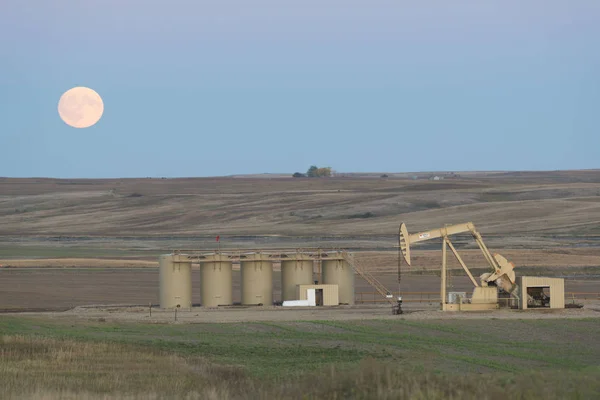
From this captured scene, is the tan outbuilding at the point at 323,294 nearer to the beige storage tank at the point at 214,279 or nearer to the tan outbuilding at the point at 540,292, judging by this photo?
the beige storage tank at the point at 214,279

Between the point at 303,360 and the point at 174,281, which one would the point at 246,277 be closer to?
the point at 174,281

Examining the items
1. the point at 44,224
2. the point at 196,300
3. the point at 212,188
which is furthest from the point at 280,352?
the point at 212,188

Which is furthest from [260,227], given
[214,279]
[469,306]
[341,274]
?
[469,306]

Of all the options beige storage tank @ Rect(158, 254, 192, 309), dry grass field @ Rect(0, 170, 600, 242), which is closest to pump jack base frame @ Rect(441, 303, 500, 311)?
beige storage tank @ Rect(158, 254, 192, 309)

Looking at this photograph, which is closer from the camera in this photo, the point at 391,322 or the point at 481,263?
the point at 391,322

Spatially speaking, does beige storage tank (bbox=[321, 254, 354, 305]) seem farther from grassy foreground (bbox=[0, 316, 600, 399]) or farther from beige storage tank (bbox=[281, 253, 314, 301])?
grassy foreground (bbox=[0, 316, 600, 399])

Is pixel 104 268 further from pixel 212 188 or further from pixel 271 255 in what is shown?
pixel 212 188
